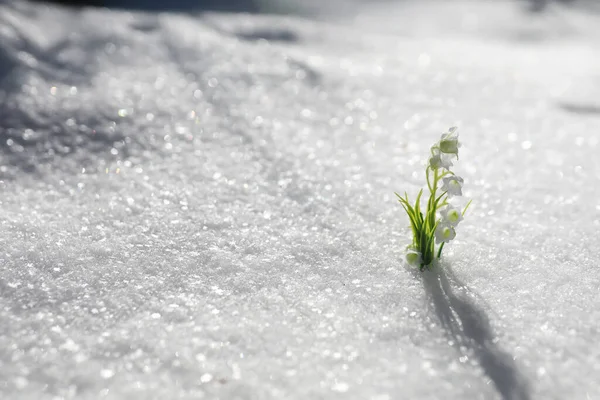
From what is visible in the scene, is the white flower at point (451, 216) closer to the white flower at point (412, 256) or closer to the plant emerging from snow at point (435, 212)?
the plant emerging from snow at point (435, 212)

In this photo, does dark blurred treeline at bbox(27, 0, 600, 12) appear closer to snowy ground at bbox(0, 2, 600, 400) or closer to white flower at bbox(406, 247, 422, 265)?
snowy ground at bbox(0, 2, 600, 400)

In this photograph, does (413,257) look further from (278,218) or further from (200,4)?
(200,4)

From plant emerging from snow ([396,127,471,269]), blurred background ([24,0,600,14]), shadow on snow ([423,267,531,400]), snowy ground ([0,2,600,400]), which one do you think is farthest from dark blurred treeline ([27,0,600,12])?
shadow on snow ([423,267,531,400])

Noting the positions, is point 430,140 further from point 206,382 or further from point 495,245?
point 206,382

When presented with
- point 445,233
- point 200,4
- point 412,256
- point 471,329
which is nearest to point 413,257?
point 412,256

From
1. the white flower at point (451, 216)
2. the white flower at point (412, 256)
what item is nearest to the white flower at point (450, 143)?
the white flower at point (451, 216)

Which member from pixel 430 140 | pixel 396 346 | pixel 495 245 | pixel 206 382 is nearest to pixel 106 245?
pixel 206 382
